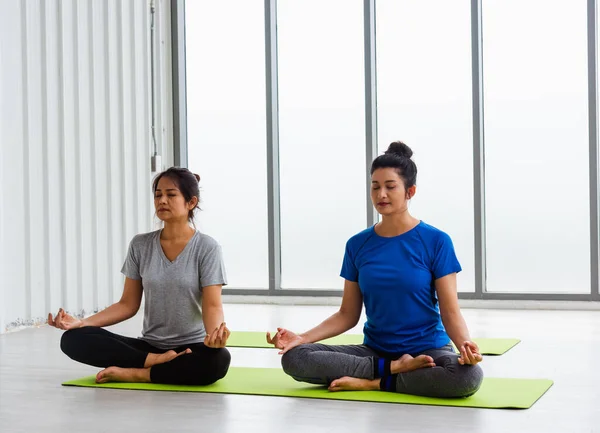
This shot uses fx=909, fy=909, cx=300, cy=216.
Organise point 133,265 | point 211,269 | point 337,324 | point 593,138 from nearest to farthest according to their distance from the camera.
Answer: point 337,324 < point 211,269 < point 133,265 < point 593,138

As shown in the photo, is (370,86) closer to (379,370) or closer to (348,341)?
(348,341)

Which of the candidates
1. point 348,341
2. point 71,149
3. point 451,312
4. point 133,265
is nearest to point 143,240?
point 133,265

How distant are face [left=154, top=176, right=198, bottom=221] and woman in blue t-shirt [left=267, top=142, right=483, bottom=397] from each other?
2.03 feet

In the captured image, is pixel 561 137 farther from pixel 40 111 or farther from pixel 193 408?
pixel 193 408

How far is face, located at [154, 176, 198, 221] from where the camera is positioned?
3.32m

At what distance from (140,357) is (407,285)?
1032 millimetres

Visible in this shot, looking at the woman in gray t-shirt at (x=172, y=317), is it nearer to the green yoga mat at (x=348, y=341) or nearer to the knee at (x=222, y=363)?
the knee at (x=222, y=363)

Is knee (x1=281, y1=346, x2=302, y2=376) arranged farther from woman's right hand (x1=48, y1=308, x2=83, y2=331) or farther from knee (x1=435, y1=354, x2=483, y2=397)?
woman's right hand (x1=48, y1=308, x2=83, y2=331)

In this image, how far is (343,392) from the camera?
308 cm

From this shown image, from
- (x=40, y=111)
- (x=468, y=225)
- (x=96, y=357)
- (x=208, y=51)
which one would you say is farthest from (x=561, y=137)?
(x=96, y=357)

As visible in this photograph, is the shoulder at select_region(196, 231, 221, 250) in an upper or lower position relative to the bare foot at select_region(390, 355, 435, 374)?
upper

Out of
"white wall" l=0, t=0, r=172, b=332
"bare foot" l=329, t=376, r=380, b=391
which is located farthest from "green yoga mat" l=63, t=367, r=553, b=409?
"white wall" l=0, t=0, r=172, b=332

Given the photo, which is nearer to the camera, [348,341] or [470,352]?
[470,352]

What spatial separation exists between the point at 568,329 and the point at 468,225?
1485 mm
